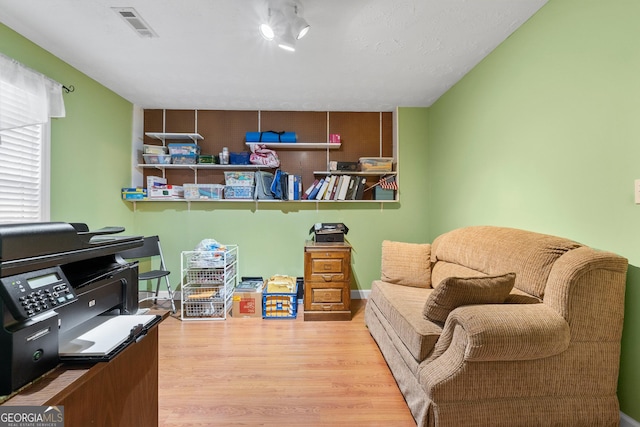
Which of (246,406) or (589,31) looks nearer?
(589,31)

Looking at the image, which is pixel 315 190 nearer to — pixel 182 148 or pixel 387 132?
pixel 387 132

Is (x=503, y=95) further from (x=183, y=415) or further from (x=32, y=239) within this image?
(x=183, y=415)

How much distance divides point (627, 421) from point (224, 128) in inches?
161

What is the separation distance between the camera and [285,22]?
1661mm

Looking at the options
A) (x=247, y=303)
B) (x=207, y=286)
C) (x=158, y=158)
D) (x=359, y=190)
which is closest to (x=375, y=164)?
(x=359, y=190)

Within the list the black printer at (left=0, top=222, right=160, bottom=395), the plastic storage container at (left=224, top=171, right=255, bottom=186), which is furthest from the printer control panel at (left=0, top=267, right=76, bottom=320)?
the plastic storage container at (left=224, top=171, right=255, bottom=186)

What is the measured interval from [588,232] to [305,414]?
6.38 feet

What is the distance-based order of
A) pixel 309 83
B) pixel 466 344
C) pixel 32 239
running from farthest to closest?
pixel 309 83, pixel 466 344, pixel 32 239

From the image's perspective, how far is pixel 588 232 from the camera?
4.93ft

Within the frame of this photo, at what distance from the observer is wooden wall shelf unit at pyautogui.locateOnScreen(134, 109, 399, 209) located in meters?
3.40

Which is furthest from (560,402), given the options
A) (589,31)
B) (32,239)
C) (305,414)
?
(32,239)

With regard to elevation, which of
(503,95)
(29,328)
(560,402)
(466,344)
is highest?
(503,95)

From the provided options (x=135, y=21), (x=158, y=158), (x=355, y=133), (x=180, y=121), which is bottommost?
(x=158, y=158)

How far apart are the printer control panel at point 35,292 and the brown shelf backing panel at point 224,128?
9.51ft
